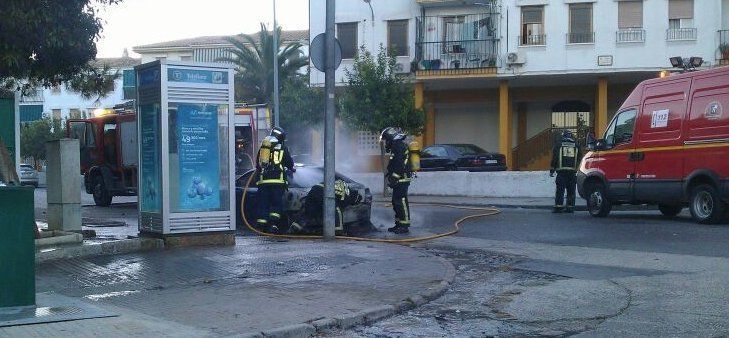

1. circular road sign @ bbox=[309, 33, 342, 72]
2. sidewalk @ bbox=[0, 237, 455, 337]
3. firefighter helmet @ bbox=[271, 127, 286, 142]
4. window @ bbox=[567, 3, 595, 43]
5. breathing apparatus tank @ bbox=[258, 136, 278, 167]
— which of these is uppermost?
window @ bbox=[567, 3, 595, 43]

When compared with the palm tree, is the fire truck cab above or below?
below

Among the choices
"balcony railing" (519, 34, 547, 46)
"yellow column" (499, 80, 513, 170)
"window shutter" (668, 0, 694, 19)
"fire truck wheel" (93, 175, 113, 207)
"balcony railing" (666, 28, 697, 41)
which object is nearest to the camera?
"fire truck wheel" (93, 175, 113, 207)

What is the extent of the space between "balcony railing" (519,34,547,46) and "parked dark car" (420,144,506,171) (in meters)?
4.33

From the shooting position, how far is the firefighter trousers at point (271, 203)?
45.0 feet

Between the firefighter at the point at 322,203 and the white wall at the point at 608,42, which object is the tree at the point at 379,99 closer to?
the white wall at the point at 608,42

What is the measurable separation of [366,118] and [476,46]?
22.9 feet

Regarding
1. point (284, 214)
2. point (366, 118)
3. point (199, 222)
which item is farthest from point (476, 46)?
point (199, 222)

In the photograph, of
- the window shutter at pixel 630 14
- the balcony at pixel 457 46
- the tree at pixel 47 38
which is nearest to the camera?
the tree at pixel 47 38

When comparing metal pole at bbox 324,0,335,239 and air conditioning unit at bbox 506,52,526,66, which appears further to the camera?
air conditioning unit at bbox 506,52,526,66

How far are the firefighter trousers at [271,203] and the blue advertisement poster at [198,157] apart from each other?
61.4 inches

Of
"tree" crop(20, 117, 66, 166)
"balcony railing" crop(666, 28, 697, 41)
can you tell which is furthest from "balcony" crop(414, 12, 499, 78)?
"tree" crop(20, 117, 66, 166)

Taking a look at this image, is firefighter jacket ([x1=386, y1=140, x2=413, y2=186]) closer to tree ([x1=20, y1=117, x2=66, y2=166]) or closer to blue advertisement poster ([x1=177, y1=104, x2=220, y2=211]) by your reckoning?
blue advertisement poster ([x1=177, y1=104, x2=220, y2=211])

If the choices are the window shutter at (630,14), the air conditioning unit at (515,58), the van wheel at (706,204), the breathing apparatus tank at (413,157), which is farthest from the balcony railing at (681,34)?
the breathing apparatus tank at (413,157)

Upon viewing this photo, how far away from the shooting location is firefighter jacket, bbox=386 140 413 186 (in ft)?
47.1
